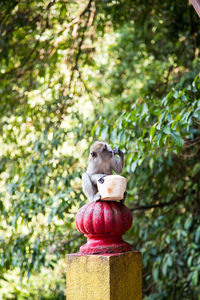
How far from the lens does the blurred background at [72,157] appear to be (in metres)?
3.74

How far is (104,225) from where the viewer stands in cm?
192

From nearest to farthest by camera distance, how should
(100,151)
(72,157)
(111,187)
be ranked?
(111,187) < (100,151) < (72,157)

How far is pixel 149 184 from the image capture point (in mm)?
4680

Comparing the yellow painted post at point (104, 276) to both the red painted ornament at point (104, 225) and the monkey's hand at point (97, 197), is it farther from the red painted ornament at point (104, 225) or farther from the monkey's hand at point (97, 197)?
the monkey's hand at point (97, 197)

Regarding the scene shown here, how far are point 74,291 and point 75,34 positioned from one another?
3.59 meters

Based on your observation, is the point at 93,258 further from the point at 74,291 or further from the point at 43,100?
the point at 43,100

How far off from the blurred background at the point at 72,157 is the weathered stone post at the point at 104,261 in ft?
3.78

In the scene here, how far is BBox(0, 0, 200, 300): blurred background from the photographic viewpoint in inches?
147

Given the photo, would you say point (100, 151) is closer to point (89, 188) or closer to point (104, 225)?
point (89, 188)

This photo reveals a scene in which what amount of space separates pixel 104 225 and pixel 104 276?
8.7 inches

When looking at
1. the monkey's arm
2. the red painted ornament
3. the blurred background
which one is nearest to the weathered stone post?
the red painted ornament

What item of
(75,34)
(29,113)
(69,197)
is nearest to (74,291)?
(69,197)

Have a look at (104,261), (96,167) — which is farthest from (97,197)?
(104,261)

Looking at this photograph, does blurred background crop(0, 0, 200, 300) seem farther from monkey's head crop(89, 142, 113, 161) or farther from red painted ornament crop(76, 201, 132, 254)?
red painted ornament crop(76, 201, 132, 254)
